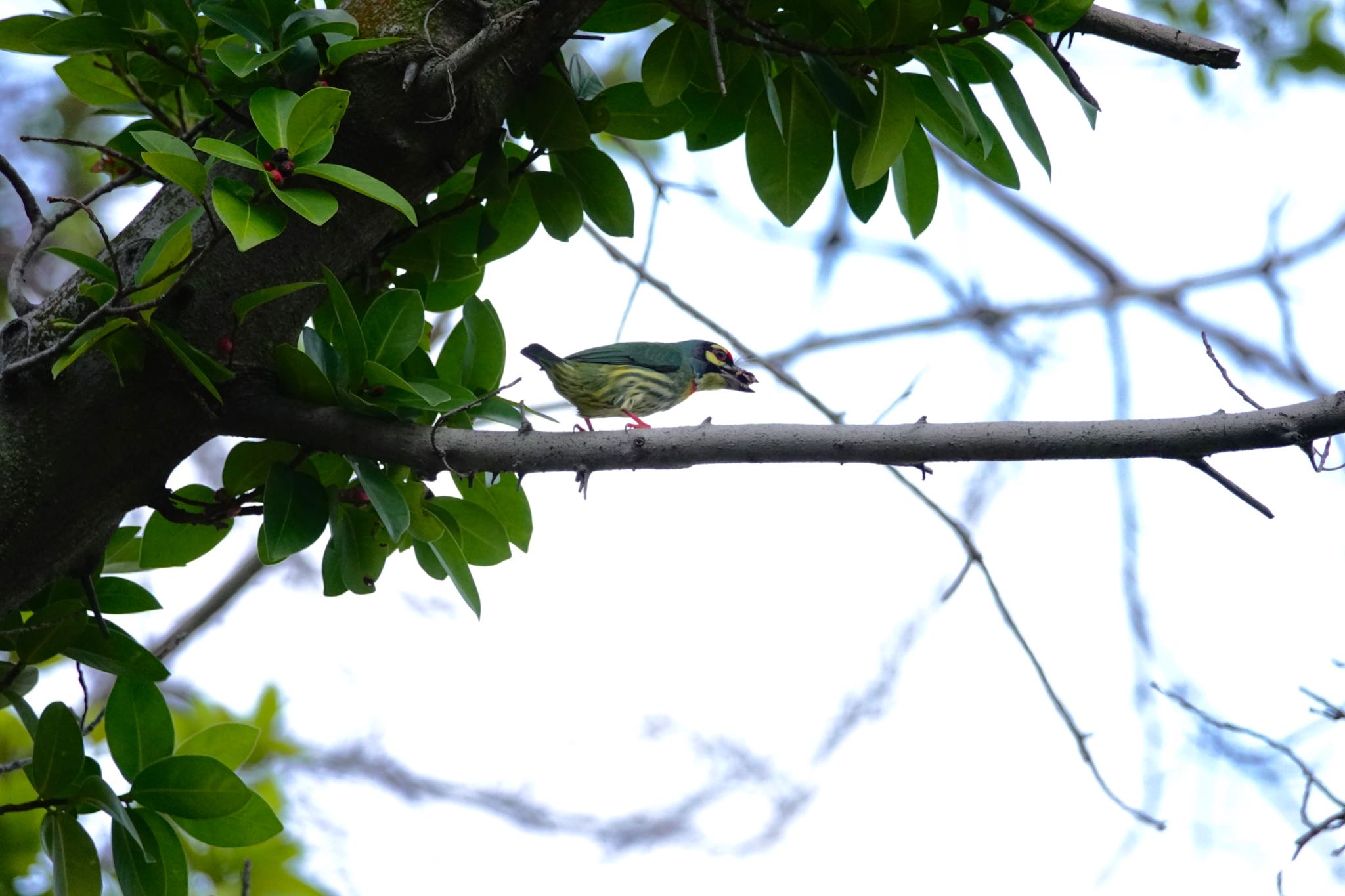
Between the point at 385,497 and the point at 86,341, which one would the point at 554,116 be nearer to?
the point at 385,497

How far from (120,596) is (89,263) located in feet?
2.18

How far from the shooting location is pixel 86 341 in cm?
160

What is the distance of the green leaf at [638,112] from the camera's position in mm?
2193

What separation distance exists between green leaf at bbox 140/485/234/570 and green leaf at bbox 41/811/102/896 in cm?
47

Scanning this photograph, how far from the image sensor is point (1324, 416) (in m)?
1.49

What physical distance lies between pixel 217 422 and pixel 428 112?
2.01 ft

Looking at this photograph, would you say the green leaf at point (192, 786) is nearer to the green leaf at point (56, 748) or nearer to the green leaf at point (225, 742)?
the green leaf at point (56, 748)

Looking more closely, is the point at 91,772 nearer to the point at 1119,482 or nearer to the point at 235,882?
the point at 235,882

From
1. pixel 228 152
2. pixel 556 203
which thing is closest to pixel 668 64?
pixel 556 203

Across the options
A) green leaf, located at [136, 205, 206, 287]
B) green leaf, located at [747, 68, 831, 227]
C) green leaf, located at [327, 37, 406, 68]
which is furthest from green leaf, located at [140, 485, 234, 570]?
green leaf, located at [747, 68, 831, 227]

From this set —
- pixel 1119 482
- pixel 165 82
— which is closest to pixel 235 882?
pixel 165 82

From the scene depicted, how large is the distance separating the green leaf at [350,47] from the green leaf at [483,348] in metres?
0.51

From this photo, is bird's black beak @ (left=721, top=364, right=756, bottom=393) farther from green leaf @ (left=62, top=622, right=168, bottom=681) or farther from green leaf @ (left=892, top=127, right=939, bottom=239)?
green leaf @ (left=62, top=622, right=168, bottom=681)

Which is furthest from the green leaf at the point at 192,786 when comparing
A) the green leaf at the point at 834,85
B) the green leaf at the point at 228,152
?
the green leaf at the point at 834,85
